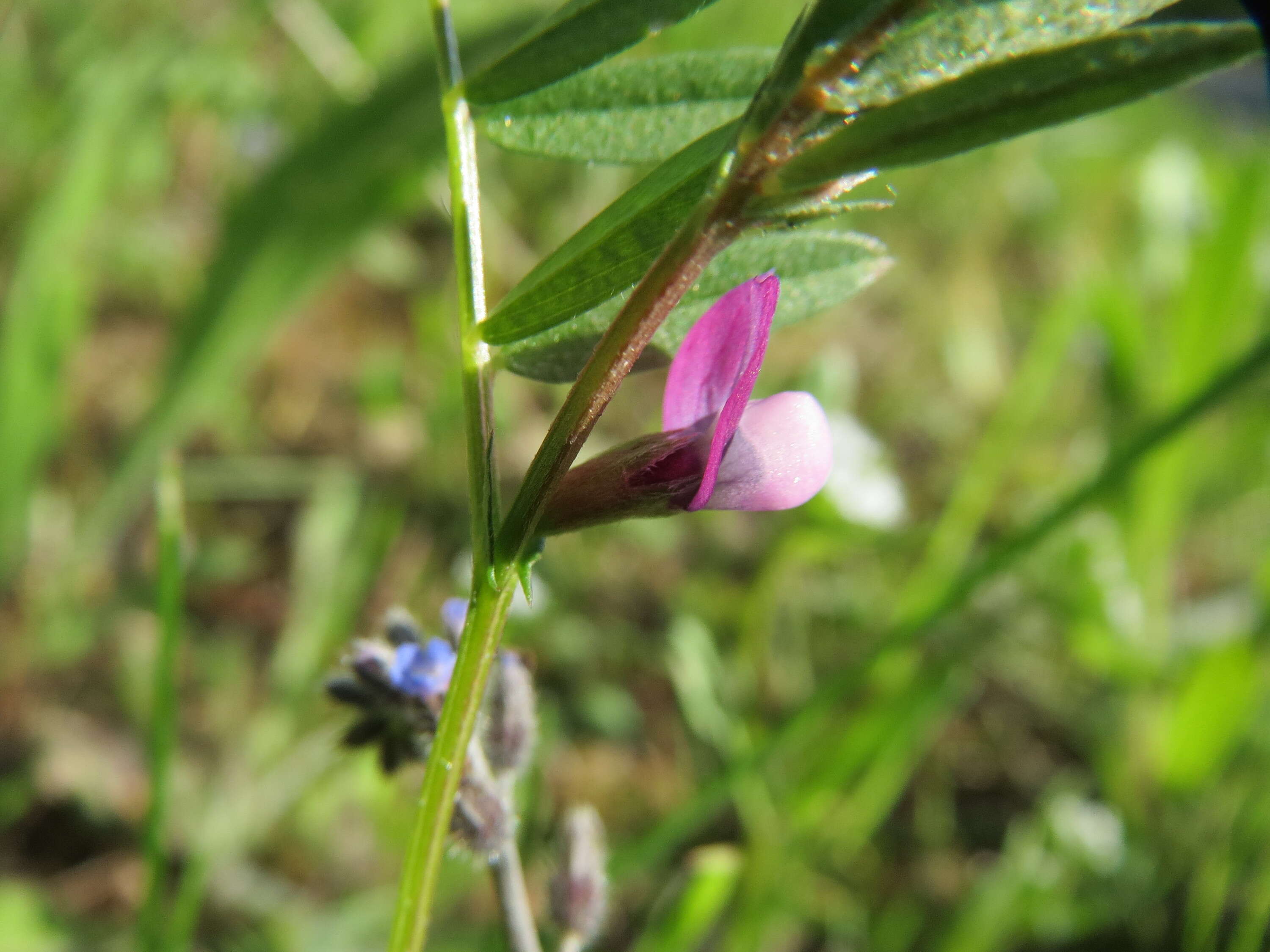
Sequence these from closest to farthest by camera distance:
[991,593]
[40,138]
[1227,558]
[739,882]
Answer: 1. [739,882]
2. [991,593]
3. [40,138]
4. [1227,558]

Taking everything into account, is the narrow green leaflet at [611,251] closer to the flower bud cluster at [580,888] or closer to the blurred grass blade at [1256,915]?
the flower bud cluster at [580,888]

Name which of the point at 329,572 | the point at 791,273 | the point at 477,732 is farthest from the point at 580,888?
the point at 329,572

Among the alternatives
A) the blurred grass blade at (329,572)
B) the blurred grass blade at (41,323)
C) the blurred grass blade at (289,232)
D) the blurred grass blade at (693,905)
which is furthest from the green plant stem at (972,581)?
the blurred grass blade at (41,323)

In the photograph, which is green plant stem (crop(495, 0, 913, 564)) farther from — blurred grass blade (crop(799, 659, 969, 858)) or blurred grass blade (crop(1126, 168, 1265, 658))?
blurred grass blade (crop(1126, 168, 1265, 658))

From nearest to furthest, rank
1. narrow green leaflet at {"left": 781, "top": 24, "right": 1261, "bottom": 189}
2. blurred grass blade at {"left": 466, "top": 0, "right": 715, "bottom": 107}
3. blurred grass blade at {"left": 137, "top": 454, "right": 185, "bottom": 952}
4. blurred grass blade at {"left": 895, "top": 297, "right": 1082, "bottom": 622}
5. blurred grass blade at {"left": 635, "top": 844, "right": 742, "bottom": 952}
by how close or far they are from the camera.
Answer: narrow green leaflet at {"left": 781, "top": 24, "right": 1261, "bottom": 189}
blurred grass blade at {"left": 466, "top": 0, "right": 715, "bottom": 107}
blurred grass blade at {"left": 137, "top": 454, "right": 185, "bottom": 952}
blurred grass blade at {"left": 635, "top": 844, "right": 742, "bottom": 952}
blurred grass blade at {"left": 895, "top": 297, "right": 1082, "bottom": 622}

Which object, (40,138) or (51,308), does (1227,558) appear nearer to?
(51,308)

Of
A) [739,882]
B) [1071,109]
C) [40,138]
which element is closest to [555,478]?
[1071,109]

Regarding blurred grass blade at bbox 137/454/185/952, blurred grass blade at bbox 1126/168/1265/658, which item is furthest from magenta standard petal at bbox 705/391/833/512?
blurred grass blade at bbox 1126/168/1265/658
